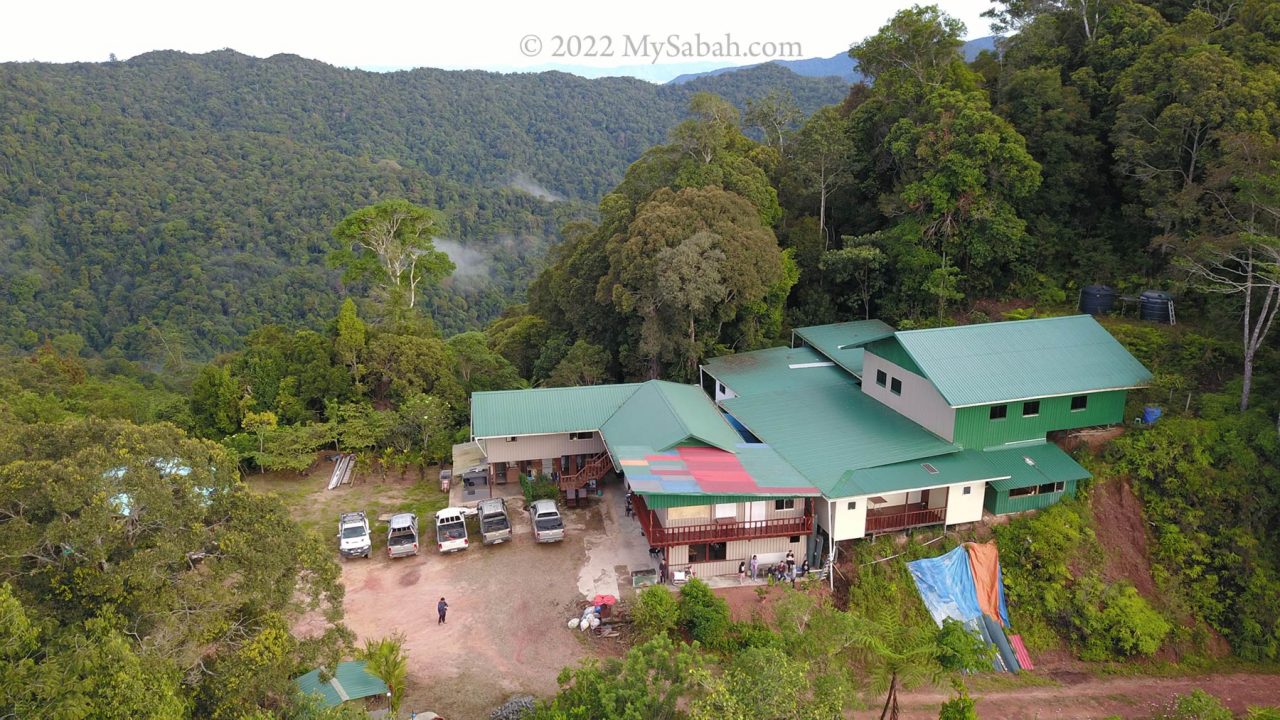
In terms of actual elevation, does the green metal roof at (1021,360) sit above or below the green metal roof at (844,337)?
above

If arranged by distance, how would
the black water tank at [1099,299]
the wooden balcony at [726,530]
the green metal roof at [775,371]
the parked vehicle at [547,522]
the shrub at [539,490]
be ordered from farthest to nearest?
1. the black water tank at [1099,299]
2. the green metal roof at [775,371]
3. the shrub at [539,490]
4. the parked vehicle at [547,522]
5. the wooden balcony at [726,530]

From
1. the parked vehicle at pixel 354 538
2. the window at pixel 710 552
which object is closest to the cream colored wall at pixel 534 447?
the parked vehicle at pixel 354 538

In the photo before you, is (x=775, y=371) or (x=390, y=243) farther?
(x=390, y=243)

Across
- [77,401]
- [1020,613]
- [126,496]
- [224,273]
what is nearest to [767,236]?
[1020,613]

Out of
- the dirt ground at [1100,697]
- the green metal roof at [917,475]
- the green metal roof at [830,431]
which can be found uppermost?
the green metal roof at [830,431]

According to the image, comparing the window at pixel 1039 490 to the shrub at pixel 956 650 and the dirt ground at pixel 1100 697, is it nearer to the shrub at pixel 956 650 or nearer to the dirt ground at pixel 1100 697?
the dirt ground at pixel 1100 697

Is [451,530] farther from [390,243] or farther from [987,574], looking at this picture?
[390,243]

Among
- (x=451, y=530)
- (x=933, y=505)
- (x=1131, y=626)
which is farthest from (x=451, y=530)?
(x=1131, y=626)
